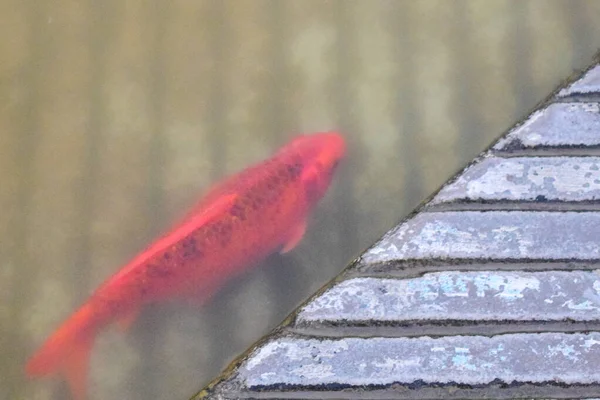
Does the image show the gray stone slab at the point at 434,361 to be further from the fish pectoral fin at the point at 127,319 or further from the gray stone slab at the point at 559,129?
the gray stone slab at the point at 559,129

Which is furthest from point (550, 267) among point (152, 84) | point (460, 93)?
point (152, 84)

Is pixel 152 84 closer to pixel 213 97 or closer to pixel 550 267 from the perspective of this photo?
pixel 213 97

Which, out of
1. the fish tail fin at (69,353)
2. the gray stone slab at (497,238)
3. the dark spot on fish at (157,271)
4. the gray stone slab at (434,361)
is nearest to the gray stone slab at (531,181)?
the gray stone slab at (497,238)

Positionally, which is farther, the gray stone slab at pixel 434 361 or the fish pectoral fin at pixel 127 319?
the fish pectoral fin at pixel 127 319

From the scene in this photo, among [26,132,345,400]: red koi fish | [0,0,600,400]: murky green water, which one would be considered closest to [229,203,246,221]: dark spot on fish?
[26,132,345,400]: red koi fish

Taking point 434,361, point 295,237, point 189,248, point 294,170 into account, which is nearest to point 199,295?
point 189,248

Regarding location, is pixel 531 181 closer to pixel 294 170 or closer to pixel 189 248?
pixel 294 170
